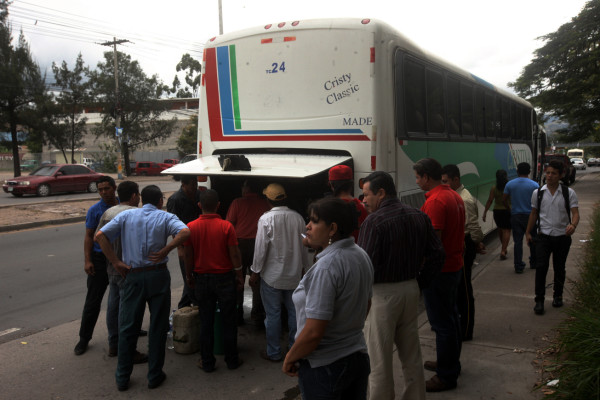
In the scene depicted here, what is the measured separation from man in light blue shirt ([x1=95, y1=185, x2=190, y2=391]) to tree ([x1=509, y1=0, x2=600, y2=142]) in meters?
31.9

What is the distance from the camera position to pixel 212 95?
698 centimetres

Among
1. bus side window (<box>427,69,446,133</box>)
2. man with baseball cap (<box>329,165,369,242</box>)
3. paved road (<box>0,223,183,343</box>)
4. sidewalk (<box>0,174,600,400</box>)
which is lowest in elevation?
sidewalk (<box>0,174,600,400</box>)

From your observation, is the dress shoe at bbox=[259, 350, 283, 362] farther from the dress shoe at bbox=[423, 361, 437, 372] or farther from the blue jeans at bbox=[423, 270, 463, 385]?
the blue jeans at bbox=[423, 270, 463, 385]

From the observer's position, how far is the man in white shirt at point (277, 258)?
5.04 meters

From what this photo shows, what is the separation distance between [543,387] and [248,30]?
528cm

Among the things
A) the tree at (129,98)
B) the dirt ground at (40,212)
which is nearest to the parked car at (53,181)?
the dirt ground at (40,212)

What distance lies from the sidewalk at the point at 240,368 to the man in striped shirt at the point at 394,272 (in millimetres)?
752

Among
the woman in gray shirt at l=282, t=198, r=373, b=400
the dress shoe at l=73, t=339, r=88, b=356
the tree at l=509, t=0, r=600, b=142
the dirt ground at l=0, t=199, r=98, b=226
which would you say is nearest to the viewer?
the woman in gray shirt at l=282, t=198, r=373, b=400

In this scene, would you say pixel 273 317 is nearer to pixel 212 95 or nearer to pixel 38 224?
pixel 212 95

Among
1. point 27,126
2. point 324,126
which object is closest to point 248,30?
point 324,126

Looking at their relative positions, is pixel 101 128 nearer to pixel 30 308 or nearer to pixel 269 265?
pixel 30 308

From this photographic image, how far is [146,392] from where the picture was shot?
4422 millimetres

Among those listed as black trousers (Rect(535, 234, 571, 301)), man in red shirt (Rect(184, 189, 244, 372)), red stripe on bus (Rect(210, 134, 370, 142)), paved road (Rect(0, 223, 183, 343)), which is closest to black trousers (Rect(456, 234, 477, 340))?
black trousers (Rect(535, 234, 571, 301))

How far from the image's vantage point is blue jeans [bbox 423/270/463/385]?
4188mm
